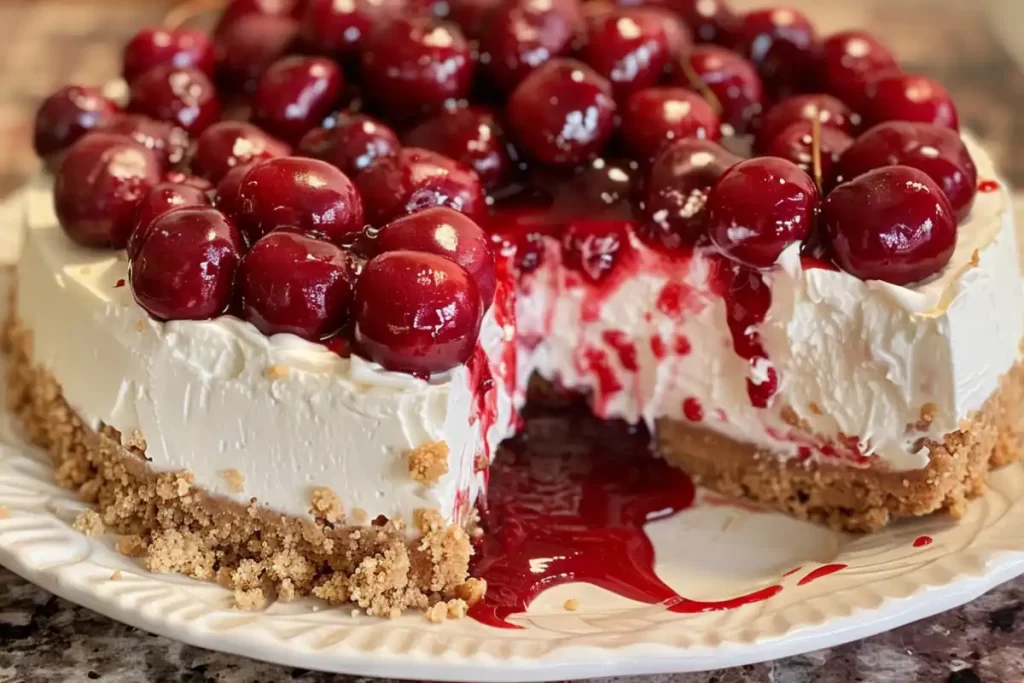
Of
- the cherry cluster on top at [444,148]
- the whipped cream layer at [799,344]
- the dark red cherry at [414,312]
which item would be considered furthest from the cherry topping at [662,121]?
the dark red cherry at [414,312]

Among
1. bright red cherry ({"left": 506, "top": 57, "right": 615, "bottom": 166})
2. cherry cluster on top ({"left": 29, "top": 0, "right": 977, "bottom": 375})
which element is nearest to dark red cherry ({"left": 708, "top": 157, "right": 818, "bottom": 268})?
cherry cluster on top ({"left": 29, "top": 0, "right": 977, "bottom": 375})

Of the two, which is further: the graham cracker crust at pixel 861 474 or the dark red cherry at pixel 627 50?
the dark red cherry at pixel 627 50

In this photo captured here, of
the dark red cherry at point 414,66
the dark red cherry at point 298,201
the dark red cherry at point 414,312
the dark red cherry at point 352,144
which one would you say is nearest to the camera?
the dark red cherry at point 414,312

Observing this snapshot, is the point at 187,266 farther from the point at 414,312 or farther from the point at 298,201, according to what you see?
the point at 414,312

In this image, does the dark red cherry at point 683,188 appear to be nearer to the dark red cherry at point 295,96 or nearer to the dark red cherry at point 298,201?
the dark red cherry at point 298,201

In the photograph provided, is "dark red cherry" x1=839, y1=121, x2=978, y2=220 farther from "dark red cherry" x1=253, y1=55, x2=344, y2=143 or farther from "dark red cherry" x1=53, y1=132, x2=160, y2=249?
"dark red cherry" x1=53, y1=132, x2=160, y2=249

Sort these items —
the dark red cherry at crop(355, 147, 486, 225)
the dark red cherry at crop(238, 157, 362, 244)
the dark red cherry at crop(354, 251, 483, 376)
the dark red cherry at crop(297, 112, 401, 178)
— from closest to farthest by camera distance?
the dark red cherry at crop(354, 251, 483, 376)
the dark red cherry at crop(238, 157, 362, 244)
the dark red cherry at crop(355, 147, 486, 225)
the dark red cherry at crop(297, 112, 401, 178)

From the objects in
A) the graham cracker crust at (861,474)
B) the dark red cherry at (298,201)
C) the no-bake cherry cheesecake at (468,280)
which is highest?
the dark red cherry at (298,201)

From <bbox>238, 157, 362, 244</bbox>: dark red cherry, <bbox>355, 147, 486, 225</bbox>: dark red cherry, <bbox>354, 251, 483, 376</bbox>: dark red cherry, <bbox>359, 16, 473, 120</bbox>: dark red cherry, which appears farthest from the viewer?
<bbox>359, 16, 473, 120</bbox>: dark red cherry
